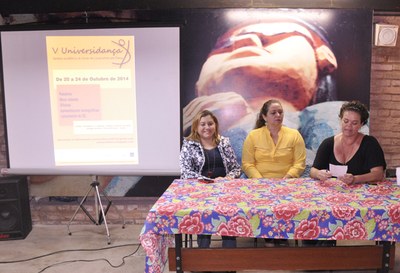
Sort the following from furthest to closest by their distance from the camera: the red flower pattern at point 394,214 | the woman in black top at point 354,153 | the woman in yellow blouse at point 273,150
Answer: the woman in yellow blouse at point 273,150 < the woman in black top at point 354,153 < the red flower pattern at point 394,214

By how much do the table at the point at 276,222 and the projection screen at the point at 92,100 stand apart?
1432 mm

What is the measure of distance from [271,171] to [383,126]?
1466 millimetres

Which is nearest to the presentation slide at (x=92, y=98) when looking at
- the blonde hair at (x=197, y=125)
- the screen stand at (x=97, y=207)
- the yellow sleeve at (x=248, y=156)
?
the screen stand at (x=97, y=207)

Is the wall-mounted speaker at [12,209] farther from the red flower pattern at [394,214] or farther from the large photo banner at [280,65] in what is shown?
the red flower pattern at [394,214]

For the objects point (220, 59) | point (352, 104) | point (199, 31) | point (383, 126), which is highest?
point (199, 31)

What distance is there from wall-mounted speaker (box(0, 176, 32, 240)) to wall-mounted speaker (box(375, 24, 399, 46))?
12.1ft

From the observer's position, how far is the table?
6.77 feet

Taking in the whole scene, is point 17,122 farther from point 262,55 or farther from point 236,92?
point 262,55

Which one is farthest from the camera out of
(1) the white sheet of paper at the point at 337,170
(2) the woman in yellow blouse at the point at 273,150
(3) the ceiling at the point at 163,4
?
(3) the ceiling at the point at 163,4

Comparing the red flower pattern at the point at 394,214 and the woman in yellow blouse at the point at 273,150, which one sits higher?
the woman in yellow blouse at the point at 273,150

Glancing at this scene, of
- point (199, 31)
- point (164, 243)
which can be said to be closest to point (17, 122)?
point (199, 31)

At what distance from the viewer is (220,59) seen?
3688 mm

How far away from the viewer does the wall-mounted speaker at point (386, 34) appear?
140 inches

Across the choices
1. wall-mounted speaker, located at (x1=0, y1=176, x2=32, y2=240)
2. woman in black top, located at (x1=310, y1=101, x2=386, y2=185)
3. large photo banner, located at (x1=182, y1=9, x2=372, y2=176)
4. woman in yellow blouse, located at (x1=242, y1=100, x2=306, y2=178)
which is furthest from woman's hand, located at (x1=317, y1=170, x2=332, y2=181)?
wall-mounted speaker, located at (x1=0, y1=176, x2=32, y2=240)
